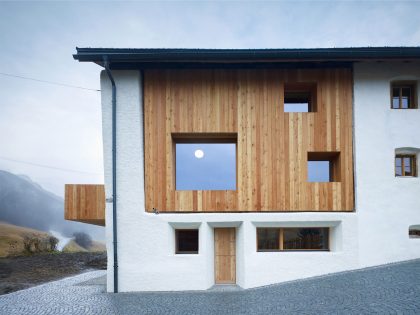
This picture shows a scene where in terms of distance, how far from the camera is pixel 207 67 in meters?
8.97

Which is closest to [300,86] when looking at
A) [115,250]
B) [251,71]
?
[251,71]

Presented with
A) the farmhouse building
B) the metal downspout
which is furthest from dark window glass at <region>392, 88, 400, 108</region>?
the metal downspout

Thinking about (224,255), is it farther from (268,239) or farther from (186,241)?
(268,239)

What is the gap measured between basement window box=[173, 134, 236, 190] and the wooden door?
1.82 m

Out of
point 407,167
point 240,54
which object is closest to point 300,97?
point 240,54

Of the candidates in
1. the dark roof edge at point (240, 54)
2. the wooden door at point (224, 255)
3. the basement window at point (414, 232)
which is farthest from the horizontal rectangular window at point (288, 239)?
the dark roof edge at point (240, 54)

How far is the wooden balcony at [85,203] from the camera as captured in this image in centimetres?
891

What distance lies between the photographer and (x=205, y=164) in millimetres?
9133

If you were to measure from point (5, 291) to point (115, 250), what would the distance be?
4.94m

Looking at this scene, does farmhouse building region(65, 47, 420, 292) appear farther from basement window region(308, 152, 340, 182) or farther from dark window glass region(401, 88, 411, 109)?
dark window glass region(401, 88, 411, 109)

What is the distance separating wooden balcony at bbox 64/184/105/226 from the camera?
8914mm

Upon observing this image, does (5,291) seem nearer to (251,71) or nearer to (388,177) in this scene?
(251,71)

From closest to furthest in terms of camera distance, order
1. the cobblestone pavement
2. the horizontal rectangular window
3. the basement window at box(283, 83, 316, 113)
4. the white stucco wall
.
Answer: the cobblestone pavement
the white stucco wall
the horizontal rectangular window
the basement window at box(283, 83, 316, 113)

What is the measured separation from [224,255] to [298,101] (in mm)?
6973
